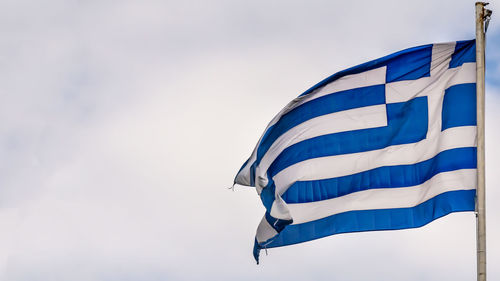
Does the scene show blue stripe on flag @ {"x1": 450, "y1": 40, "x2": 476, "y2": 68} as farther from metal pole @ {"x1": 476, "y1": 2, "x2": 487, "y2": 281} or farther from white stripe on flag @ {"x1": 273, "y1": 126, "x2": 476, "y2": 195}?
white stripe on flag @ {"x1": 273, "y1": 126, "x2": 476, "y2": 195}

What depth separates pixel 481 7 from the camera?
58.2 ft

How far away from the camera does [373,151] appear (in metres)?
19.5

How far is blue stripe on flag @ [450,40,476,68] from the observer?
739 inches

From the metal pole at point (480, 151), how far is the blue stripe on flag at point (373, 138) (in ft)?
6.01

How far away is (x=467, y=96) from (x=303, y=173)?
361 cm

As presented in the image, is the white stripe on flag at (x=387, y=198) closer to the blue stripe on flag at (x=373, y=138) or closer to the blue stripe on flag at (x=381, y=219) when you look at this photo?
the blue stripe on flag at (x=381, y=219)

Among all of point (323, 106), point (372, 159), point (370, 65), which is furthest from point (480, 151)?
point (323, 106)

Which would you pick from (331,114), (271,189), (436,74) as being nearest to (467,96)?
(436,74)

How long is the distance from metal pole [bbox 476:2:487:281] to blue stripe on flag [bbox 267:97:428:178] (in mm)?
1833

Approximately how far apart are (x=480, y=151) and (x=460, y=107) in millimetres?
1809

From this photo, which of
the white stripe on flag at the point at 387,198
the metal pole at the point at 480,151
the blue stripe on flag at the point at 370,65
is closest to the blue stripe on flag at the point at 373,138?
the blue stripe on flag at the point at 370,65

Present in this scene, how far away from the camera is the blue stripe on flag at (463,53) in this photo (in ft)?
61.6

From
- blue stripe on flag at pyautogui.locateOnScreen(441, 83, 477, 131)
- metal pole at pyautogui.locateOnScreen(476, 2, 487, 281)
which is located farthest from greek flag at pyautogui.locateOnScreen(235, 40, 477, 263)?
metal pole at pyautogui.locateOnScreen(476, 2, 487, 281)

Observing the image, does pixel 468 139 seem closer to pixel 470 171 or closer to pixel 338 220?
pixel 470 171
